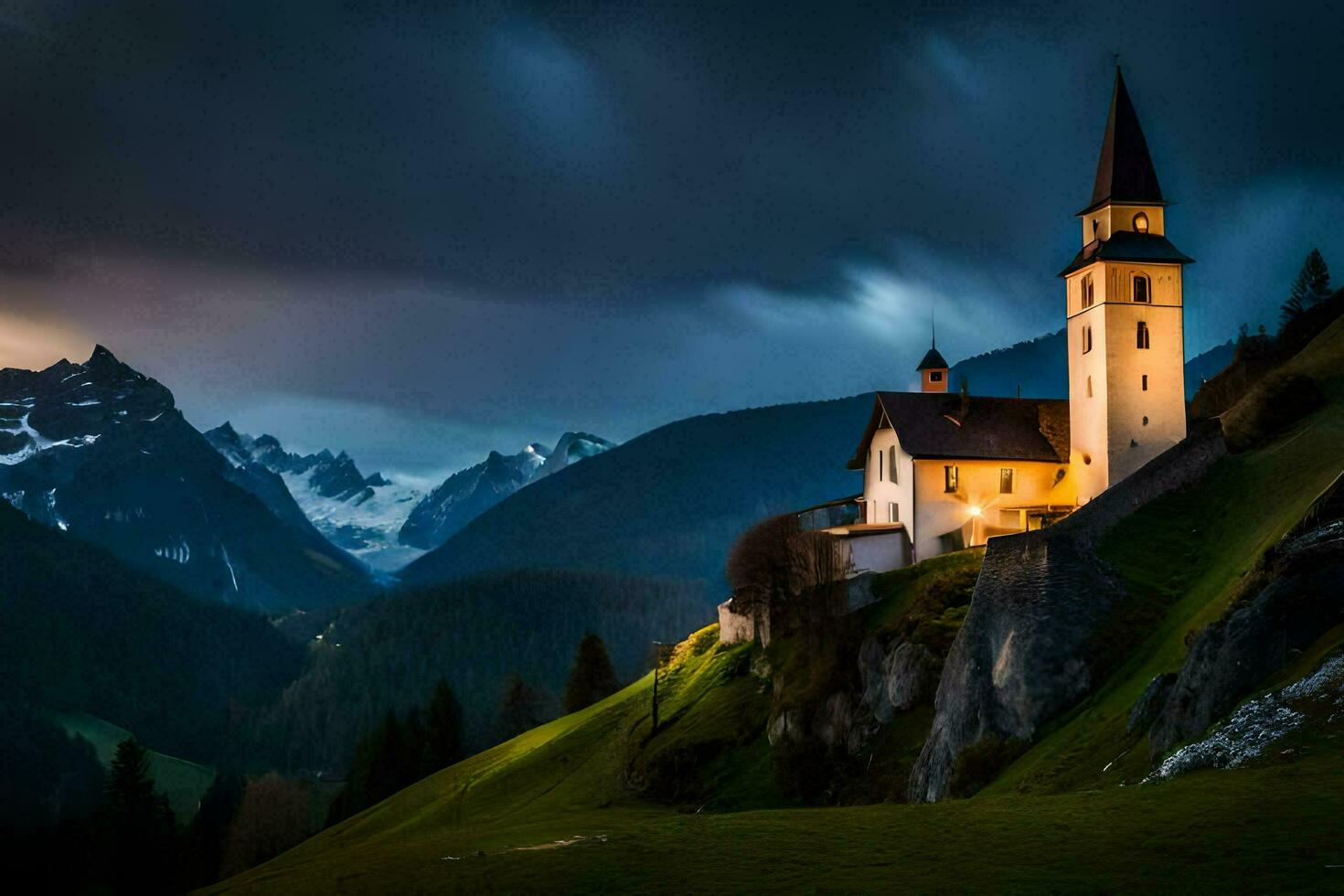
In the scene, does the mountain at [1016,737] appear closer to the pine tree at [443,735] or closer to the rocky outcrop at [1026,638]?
the rocky outcrop at [1026,638]

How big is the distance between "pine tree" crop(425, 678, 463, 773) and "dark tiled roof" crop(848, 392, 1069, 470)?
6931cm

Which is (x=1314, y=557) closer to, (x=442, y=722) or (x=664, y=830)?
(x=664, y=830)

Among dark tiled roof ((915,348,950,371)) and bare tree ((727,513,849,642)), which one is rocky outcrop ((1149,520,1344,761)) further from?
dark tiled roof ((915,348,950,371))

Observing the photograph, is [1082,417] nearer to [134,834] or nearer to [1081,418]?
[1081,418]

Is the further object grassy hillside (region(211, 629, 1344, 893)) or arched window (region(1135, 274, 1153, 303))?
arched window (region(1135, 274, 1153, 303))

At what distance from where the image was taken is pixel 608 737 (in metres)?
82.9

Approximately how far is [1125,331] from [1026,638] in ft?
118

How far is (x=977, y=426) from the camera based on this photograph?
269 feet

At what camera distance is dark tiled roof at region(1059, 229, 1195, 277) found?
3061 inches

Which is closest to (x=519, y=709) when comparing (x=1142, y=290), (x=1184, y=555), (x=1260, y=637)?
(x=1142, y=290)

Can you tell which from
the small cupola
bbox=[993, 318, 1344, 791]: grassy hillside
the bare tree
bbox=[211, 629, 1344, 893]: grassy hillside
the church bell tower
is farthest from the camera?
the small cupola

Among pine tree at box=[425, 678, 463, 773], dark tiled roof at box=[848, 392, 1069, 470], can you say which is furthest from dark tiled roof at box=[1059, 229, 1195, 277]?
pine tree at box=[425, 678, 463, 773]

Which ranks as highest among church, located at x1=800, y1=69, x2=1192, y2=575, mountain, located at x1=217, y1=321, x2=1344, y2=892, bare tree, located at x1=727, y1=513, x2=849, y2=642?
church, located at x1=800, y1=69, x2=1192, y2=575

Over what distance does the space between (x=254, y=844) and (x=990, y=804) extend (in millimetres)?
103966
